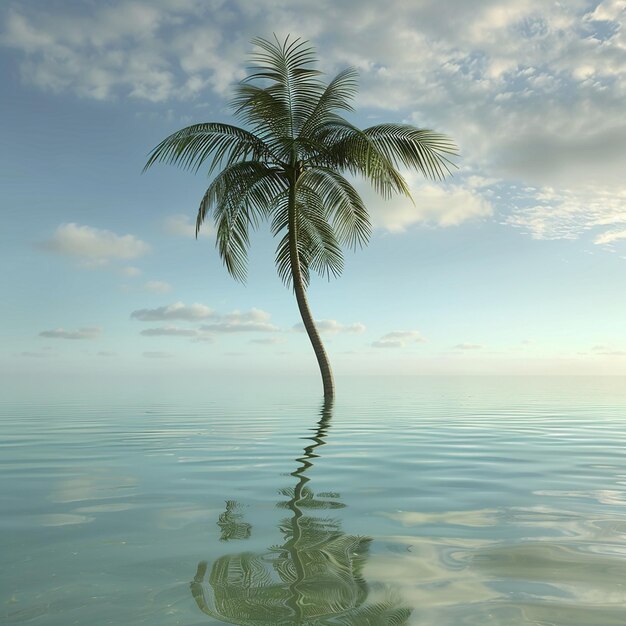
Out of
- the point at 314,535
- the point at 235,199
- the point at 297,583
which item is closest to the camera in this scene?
the point at 297,583

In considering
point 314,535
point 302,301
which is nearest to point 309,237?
point 302,301

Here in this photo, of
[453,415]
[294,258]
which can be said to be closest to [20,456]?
[453,415]

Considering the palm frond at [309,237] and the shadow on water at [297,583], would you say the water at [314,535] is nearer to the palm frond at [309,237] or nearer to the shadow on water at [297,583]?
the shadow on water at [297,583]

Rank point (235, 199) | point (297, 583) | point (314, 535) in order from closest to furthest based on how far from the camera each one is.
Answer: point (297, 583) < point (314, 535) < point (235, 199)

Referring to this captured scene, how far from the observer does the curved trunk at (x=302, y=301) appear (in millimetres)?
17609

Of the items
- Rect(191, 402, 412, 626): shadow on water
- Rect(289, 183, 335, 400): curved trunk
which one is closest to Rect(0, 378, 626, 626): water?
Rect(191, 402, 412, 626): shadow on water

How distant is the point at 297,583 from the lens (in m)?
2.58

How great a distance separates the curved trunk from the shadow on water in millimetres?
14083

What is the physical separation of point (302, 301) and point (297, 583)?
15247 mm

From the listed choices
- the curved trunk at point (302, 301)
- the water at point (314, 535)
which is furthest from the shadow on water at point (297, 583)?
the curved trunk at point (302, 301)

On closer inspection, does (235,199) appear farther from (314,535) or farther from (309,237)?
(314,535)

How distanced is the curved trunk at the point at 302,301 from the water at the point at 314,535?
403 inches

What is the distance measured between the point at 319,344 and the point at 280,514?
14.3 meters

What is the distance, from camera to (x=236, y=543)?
3229 millimetres
